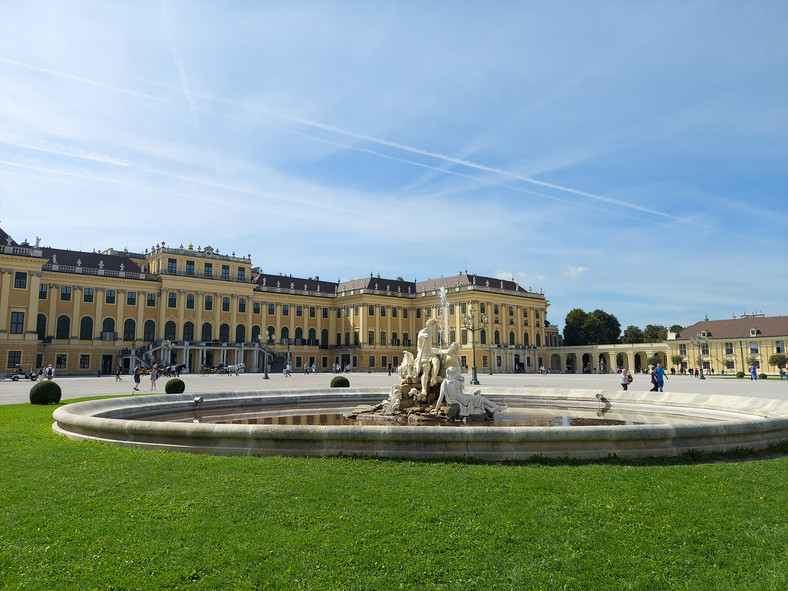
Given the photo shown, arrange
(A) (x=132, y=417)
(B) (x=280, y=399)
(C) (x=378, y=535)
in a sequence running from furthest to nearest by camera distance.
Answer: (B) (x=280, y=399), (A) (x=132, y=417), (C) (x=378, y=535)

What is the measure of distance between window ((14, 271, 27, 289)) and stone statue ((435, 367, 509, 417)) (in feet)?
181

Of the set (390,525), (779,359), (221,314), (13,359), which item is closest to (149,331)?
(221,314)

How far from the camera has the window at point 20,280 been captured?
5366cm

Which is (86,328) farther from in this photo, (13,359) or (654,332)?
(654,332)

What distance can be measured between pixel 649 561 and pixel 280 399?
48.2 feet

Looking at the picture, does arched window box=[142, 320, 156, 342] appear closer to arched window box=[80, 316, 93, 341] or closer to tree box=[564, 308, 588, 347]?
arched window box=[80, 316, 93, 341]

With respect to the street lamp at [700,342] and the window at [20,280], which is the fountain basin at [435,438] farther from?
the street lamp at [700,342]

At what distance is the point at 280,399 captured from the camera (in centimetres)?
1833

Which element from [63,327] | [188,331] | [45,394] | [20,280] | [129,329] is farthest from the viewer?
[188,331]

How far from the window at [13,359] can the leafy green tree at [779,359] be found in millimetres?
78154

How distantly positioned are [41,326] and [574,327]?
75.1 metres

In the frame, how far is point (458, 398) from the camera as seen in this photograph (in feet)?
41.0

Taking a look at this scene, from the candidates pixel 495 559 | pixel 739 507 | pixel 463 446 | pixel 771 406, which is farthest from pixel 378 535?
pixel 771 406

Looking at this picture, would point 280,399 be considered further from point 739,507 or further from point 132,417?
point 739,507
